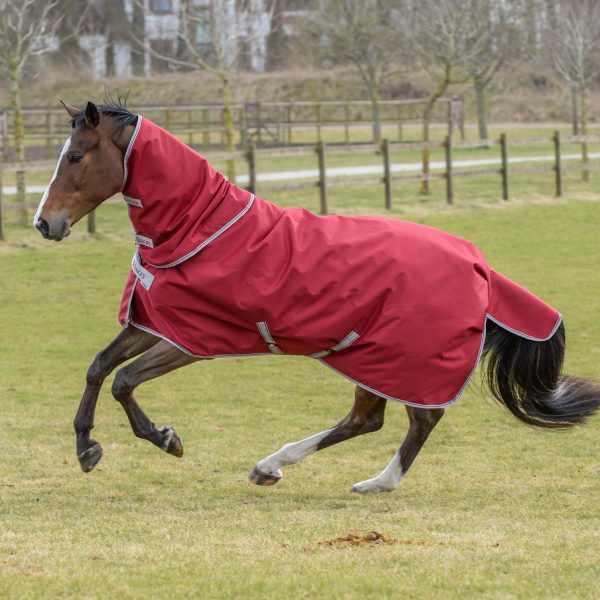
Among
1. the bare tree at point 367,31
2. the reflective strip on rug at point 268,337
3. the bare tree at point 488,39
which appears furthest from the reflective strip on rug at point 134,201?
the bare tree at point 367,31

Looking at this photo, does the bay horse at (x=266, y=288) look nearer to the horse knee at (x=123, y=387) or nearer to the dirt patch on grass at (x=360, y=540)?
the horse knee at (x=123, y=387)

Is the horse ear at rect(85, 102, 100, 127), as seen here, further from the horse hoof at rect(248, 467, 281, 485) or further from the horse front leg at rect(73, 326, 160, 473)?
the horse hoof at rect(248, 467, 281, 485)

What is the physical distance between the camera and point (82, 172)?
5.55 metres

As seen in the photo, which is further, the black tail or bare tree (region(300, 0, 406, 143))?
bare tree (region(300, 0, 406, 143))

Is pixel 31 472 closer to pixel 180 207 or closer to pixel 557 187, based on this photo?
pixel 180 207

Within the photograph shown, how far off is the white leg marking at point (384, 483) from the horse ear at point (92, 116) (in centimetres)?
228

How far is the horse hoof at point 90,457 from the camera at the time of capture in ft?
18.8

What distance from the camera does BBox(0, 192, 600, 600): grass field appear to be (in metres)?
3.81

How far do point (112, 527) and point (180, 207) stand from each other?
1574 millimetres

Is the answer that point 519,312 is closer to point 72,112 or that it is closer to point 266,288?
point 266,288

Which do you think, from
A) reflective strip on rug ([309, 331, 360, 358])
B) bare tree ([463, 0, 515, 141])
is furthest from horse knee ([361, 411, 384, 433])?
bare tree ([463, 0, 515, 141])

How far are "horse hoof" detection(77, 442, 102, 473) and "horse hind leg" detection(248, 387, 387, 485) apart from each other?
2.64ft

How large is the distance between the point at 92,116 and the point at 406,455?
7.77 feet

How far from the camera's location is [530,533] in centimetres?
465
